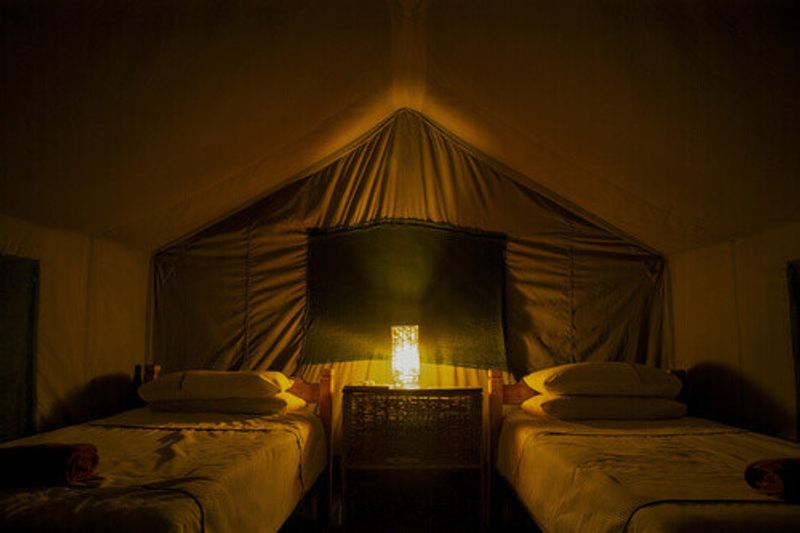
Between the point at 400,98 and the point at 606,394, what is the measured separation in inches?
71.0

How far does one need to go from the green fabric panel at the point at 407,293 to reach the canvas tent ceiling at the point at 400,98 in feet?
1.98

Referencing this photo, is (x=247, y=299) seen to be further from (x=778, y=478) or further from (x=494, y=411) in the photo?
(x=778, y=478)

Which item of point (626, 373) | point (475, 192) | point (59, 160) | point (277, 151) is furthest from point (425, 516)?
point (59, 160)

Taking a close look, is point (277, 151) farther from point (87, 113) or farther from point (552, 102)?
point (552, 102)

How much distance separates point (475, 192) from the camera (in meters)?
3.43

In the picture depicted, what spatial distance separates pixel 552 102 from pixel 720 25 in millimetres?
821

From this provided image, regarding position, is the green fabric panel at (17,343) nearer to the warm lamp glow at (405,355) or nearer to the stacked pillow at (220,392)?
the stacked pillow at (220,392)

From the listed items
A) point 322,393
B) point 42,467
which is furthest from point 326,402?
point 42,467

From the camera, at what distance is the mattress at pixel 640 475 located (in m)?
1.32

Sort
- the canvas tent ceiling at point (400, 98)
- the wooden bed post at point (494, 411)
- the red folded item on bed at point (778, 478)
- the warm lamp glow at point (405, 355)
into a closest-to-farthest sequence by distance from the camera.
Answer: the red folded item on bed at point (778, 478)
the canvas tent ceiling at point (400, 98)
the wooden bed post at point (494, 411)
the warm lamp glow at point (405, 355)

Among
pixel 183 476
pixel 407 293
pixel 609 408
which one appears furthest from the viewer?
pixel 407 293

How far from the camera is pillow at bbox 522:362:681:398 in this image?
107 inches

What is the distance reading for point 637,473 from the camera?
5.49 feet

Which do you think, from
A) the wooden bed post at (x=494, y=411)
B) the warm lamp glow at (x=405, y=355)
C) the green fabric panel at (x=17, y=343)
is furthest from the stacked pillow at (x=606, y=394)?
the green fabric panel at (x=17, y=343)
